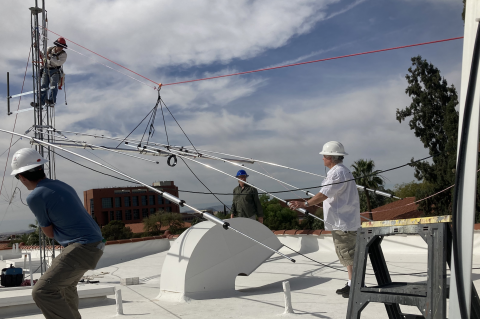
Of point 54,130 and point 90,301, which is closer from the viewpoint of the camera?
point 90,301

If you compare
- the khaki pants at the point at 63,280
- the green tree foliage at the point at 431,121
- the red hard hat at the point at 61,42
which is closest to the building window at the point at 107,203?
the green tree foliage at the point at 431,121

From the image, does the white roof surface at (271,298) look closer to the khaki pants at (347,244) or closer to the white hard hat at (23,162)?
the khaki pants at (347,244)

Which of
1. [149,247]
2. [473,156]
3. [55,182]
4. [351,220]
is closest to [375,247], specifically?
[473,156]

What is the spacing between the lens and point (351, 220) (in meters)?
4.92

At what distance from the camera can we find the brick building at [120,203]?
95.8m

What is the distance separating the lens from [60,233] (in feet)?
11.4

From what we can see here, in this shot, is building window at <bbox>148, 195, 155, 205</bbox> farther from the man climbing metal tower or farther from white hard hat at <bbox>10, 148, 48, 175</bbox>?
white hard hat at <bbox>10, 148, 48, 175</bbox>

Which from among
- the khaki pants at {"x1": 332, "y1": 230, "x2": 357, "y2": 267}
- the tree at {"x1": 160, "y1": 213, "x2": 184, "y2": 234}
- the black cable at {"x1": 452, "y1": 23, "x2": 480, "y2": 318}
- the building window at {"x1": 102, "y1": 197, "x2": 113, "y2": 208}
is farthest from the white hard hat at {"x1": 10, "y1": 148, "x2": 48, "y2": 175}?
the building window at {"x1": 102, "y1": 197, "x2": 113, "y2": 208}

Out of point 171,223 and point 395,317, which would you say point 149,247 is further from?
point 171,223

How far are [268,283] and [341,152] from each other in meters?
2.54

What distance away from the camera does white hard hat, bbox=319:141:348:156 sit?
16.8 ft

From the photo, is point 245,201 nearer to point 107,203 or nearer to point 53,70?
point 53,70

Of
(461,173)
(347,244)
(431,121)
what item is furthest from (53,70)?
(431,121)

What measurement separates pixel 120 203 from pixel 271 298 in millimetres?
98233
